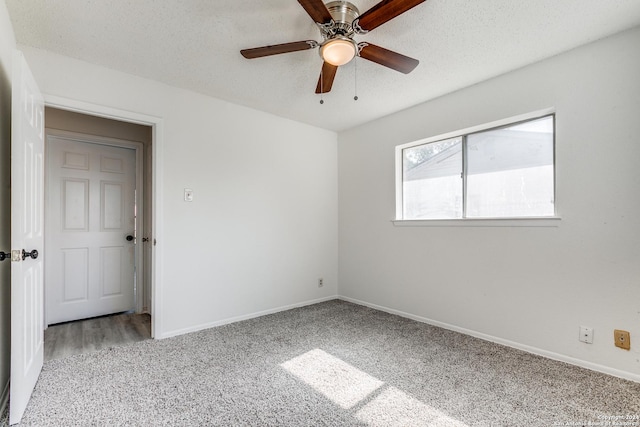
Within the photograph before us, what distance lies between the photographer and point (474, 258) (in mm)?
2799

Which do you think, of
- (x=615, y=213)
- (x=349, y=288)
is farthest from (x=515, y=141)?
(x=349, y=288)

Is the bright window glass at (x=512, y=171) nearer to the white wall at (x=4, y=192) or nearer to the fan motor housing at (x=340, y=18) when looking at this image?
the fan motor housing at (x=340, y=18)

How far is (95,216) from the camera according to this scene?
3404mm

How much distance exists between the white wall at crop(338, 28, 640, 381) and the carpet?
0.24 m

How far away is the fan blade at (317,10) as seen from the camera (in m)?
1.48

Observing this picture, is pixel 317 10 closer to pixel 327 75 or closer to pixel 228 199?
pixel 327 75

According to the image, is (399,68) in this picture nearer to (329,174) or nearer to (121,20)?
(121,20)

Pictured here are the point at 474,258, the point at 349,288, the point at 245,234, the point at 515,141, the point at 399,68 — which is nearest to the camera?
the point at 399,68

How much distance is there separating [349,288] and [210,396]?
2.46m

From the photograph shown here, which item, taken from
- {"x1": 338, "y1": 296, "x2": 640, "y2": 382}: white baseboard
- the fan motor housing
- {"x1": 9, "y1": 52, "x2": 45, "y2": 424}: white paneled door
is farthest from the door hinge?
{"x1": 338, "y1": 296, "x2": 640, "y2": 382}: white baseboard

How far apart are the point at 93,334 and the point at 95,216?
1.28 metres

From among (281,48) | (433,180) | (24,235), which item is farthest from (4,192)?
(433,180)

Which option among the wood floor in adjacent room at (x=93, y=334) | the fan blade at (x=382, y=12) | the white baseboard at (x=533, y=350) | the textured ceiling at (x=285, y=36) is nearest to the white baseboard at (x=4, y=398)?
the wood floor in adjacent room at (x=93, y=334)

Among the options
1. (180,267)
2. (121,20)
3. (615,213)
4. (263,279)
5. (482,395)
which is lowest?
(482,395)
